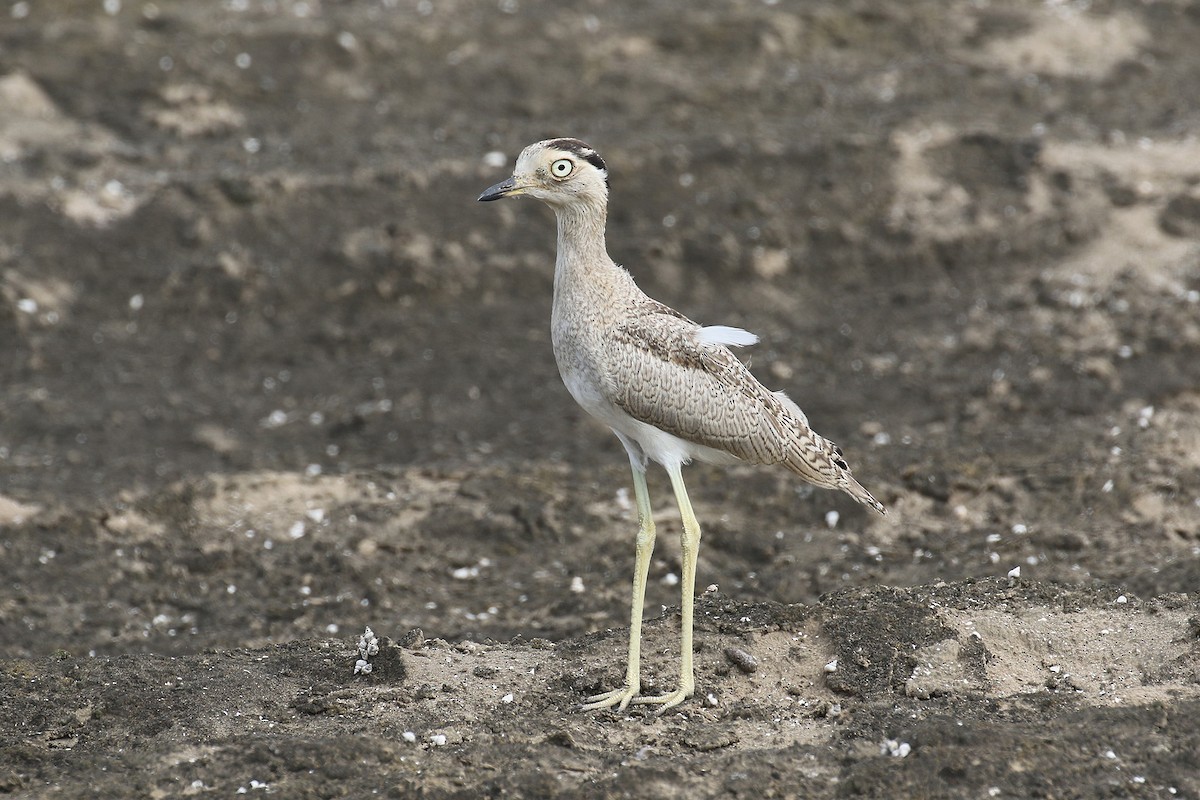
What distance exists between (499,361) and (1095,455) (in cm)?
490

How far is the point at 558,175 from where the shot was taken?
277 inches

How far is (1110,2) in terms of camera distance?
16078 millimetres

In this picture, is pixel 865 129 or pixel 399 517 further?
pixel 865 129

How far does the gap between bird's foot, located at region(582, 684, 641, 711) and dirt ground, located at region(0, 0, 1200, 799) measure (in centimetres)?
11

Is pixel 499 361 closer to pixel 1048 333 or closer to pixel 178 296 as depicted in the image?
pixel 178 296

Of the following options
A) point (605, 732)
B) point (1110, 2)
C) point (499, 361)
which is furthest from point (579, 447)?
point (1110, 2)

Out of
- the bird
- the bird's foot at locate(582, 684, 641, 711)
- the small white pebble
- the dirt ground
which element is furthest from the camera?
the small white pebble

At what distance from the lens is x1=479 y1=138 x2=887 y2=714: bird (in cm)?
686

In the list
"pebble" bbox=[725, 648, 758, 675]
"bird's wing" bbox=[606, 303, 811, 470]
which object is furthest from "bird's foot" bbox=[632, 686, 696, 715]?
"bird's wing" bbox=[606, 303, 811, 470]

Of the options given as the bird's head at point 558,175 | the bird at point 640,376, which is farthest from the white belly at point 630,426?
the bird's head at point 558,175

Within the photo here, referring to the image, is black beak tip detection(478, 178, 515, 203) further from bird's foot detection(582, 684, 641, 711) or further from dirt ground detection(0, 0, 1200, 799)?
bird's foot detection(582, 684, 641, 711)

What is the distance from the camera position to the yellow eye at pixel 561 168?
7.02m

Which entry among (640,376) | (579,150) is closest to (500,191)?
(579,150)

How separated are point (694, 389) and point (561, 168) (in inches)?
50.7
